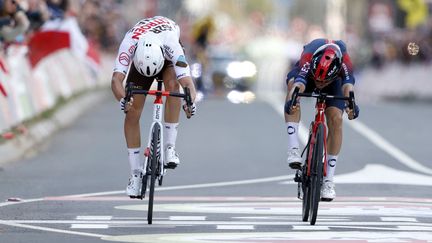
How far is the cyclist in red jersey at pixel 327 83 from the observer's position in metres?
13.4

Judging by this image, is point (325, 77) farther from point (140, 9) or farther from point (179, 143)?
point (140, 9)

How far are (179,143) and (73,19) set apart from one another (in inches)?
267

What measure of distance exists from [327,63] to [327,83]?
1.08ft

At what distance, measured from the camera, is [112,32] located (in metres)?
49.8

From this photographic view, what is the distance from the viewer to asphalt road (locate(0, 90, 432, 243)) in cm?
1255

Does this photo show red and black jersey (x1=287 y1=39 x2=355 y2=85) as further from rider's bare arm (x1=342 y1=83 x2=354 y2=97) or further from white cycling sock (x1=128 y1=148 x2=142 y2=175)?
white cycling sock (x1=128 y1=148 x2=142 y2=175)

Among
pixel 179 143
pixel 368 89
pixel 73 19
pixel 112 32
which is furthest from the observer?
pixel 368 89

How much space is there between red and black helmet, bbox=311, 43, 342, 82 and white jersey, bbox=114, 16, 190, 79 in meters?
1.04

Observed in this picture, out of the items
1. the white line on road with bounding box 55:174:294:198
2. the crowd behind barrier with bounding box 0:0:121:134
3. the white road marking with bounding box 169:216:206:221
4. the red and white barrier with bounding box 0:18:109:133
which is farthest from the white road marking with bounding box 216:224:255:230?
the crowd behind barrier with bounding box 0:0:121:134

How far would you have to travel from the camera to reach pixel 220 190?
1672 cm

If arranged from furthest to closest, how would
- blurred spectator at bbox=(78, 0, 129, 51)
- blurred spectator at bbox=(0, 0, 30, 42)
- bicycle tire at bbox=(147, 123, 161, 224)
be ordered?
1. blurred spectator at bbox=(78, 0, 129, 51)
2. blurred spectator at bbox=(0, 0, 30, 42)
3. bicycle tire at bbox=(147, 123, 161, 224)

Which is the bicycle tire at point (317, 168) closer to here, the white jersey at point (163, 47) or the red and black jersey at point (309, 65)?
the red and black jersey at point (309, 65)

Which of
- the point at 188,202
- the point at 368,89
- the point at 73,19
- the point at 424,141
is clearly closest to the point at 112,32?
the point at 368,89

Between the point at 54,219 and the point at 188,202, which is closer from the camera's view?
the point at 54,219
